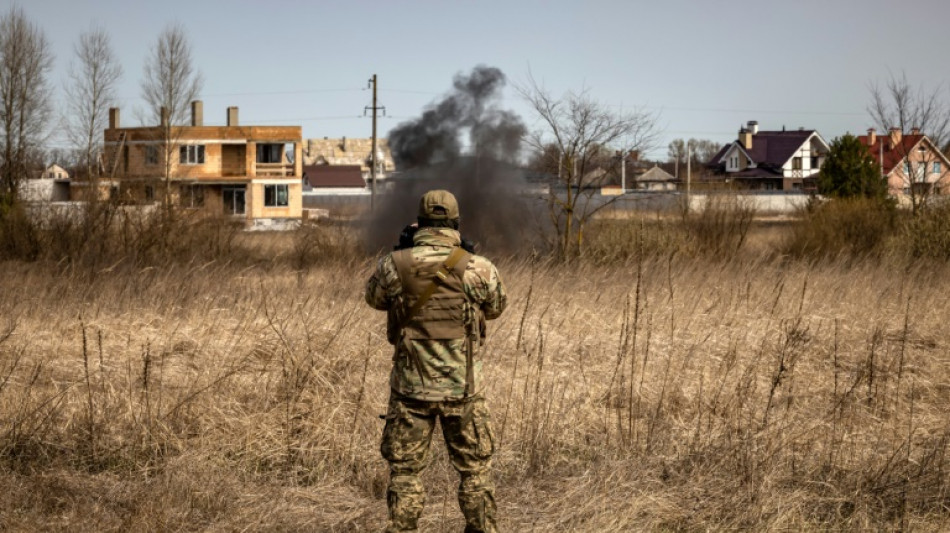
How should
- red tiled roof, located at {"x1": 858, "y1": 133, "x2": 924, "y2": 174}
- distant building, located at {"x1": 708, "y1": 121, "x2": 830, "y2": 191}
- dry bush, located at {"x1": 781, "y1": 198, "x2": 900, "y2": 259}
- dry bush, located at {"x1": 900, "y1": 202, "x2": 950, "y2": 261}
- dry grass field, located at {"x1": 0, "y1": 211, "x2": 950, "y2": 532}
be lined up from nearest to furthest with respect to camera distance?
dry grass field, located at {"x1": 0, "y1": 211, "x2": 950, "y2": 532} → dry bush, located at {"x1": 900, "y1": 202, "x2": 950, "y2": 261} → dry bush, located at {"x1": 781, "y1": 198, "x2": 900, "y2": 259} → red tiled roof, located at {"x1": 858, "y1": 133, "x2": 924, "y2": 174} → distant building, located at {"x1": 708, "y1": 121, "x2": 830, "y2": 191}

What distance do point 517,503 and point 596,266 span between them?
12.1 meters

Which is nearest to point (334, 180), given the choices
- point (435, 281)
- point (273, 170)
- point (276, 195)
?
point (276, 195)

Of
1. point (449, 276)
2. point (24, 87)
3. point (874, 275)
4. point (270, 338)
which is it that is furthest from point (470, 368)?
point (24, 87)

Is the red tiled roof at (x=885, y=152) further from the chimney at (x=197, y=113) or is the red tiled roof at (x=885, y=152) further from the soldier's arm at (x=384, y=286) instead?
the chimney at (x=197, y=113)

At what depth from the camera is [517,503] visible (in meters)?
5.59

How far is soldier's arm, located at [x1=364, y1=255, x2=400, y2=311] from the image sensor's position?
4.74m

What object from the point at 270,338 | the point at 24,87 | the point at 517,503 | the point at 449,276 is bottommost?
the point at 517,503

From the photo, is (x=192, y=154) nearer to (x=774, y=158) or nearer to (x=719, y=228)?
(x=719, y=228)

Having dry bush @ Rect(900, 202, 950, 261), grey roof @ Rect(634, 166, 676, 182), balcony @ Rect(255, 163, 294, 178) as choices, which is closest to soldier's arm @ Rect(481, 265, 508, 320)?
dry bush @ Rect(900, 202, 950, 261)

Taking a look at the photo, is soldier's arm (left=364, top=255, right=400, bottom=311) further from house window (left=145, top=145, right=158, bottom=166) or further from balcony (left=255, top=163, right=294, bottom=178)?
balcony (left=255, top=163, right=294, bottom=178)

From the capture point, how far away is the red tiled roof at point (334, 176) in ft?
269

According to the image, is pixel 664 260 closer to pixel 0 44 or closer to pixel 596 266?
pixel 596 266

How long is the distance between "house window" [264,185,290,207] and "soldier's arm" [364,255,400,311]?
157ft

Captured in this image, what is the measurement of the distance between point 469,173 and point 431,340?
20.4 meters
